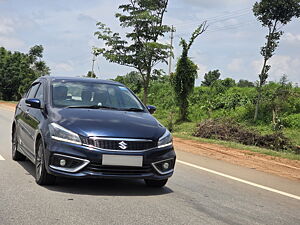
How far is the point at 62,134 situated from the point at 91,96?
52.5 inches

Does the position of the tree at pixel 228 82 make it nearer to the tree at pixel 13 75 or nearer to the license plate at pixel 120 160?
the license plate at pixel 120 160

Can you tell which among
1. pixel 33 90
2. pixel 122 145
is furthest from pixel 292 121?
pixel 122 145

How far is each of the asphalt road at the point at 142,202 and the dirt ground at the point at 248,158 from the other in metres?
1.60

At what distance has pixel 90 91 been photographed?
23.7ft

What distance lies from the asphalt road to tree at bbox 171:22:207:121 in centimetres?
1446

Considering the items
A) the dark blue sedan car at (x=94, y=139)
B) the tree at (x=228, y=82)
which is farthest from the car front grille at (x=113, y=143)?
the tree at (x=228, y=82)

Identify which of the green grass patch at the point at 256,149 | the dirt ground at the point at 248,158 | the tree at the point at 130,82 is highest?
the tree at the point at 130,82

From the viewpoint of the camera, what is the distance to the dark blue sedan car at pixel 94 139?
19.0ft

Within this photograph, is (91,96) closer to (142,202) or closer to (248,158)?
(142,202)

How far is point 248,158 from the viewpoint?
1148 cm

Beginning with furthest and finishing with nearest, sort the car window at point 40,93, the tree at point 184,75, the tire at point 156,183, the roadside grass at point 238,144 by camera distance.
Result: 1. the tree at point 184,75
2. the roadside grass at point 238,144
3. the car window at point 40,93
4. the tire at point 156,183

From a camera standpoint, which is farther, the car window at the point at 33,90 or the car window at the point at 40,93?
the car window at the point at 33,90

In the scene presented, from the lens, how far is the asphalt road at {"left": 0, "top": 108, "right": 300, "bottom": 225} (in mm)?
4969

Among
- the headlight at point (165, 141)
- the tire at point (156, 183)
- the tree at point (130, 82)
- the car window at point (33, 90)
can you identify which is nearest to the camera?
the headlight at point (165, 141)
